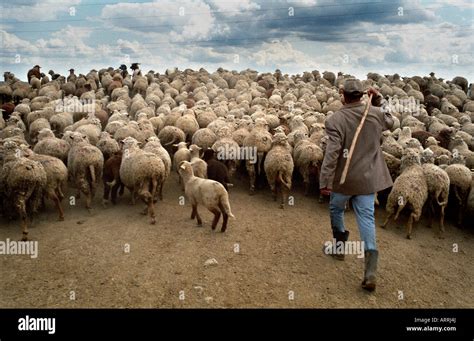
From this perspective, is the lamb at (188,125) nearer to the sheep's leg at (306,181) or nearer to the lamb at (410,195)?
the sheep's leg at (306,181)

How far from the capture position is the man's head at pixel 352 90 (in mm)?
5332

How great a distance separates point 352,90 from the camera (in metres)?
5.33

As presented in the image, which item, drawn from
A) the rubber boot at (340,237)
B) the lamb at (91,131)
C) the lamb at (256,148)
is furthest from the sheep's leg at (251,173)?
the lamb at (91,131)

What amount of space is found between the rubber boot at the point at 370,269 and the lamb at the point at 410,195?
8.31 ft

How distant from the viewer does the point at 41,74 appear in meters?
24.5

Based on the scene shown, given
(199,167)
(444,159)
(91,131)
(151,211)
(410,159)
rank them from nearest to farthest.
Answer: (151,211) < (410,159) < (199,167) < (444,159) < (91,131)

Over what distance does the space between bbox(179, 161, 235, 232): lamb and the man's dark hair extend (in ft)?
A: 9.28

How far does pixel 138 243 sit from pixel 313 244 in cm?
325

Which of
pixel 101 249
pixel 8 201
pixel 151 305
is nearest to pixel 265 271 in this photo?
pixel 151 305

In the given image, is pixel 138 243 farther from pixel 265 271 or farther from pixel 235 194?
pixel 235 194

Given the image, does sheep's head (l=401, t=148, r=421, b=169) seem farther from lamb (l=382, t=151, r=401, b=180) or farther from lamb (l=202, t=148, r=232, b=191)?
lamb (l=202, t=148, r=232, b=191)

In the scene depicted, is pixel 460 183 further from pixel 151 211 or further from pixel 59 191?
pixel 59 191

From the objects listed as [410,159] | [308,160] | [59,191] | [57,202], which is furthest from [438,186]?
[59,191]

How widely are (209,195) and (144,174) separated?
1.64 meters
